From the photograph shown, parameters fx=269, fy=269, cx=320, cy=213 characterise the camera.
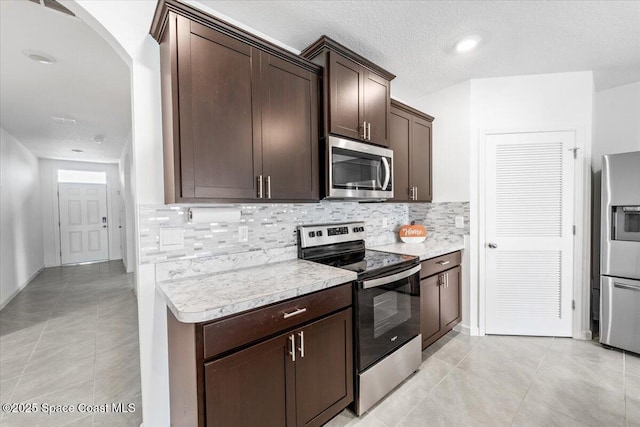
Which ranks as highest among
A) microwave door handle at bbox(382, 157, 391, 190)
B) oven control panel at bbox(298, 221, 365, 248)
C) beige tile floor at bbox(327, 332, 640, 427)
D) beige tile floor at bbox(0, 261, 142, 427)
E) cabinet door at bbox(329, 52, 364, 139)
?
cabinet door at bbox(329, 52, 364, 139)

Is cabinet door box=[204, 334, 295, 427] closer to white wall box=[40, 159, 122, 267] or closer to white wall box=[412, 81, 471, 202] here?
white wall box=[412, 81, 471, 202]

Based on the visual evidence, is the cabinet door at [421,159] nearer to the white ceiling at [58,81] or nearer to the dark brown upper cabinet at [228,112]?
the dark brown upper cabinet at [228,112]

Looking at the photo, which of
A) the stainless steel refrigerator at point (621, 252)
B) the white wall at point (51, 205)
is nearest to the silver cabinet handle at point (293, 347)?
the stainless steel refrigerator at point (621, 252)

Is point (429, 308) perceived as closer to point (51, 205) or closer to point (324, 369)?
point (324, 369)

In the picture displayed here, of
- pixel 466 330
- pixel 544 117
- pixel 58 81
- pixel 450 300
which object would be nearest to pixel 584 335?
pixel 466 330

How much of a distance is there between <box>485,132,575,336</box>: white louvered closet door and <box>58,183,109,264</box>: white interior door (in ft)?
28.1

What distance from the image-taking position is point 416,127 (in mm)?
2865

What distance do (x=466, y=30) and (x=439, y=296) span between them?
217 cm

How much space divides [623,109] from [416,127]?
7.35 feet

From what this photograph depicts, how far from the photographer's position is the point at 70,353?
8.31 feet

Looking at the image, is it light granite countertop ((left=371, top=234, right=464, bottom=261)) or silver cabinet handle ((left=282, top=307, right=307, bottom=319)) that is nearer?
silver cabinet handle ((left=282, top=307, right=307, bottom=319))

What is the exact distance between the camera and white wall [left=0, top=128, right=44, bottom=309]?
400 cm

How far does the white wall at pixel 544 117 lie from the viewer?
2.59 m

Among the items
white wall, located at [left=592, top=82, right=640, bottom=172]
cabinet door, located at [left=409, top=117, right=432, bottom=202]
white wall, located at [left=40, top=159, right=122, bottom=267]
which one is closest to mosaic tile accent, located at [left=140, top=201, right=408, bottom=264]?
cabinet door, located at [left=409, top=117, right=432, bottom=202]
